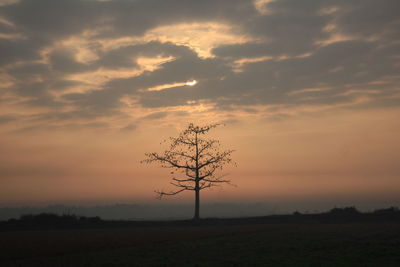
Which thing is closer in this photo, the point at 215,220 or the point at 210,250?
the point at 210,250

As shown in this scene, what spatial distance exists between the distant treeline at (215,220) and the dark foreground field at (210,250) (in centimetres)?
1015

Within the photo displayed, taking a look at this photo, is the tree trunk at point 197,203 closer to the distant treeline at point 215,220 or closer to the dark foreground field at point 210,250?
the distant treeline at point 215,220

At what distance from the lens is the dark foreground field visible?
21062mm

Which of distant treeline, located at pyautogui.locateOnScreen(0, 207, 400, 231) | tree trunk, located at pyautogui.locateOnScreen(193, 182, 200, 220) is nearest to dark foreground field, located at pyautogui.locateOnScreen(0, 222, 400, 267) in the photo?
distant treeline, located at pyautogui.locateOnScreen(0, 207, 400, 231)

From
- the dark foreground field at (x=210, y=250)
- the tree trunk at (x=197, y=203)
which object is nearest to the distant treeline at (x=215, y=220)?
the tree trunk at (x=197, y=203)

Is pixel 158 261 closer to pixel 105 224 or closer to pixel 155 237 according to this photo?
pixel 155 237

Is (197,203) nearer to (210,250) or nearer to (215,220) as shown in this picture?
(215,220)

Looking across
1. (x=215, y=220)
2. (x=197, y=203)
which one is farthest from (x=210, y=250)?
(x=197, y=203)

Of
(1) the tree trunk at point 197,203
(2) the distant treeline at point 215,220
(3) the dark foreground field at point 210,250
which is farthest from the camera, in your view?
(1) the tree trunk at point 197,203

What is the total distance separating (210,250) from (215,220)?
73.4 ft

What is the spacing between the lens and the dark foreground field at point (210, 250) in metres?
21.1

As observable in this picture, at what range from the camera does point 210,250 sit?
25.1 metres

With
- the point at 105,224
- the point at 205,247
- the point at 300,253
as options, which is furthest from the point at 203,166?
the point at 300,253

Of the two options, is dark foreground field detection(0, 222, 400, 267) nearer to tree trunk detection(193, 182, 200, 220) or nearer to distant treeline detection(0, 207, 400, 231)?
distant treeline detection(0, 207, 400, 231)
